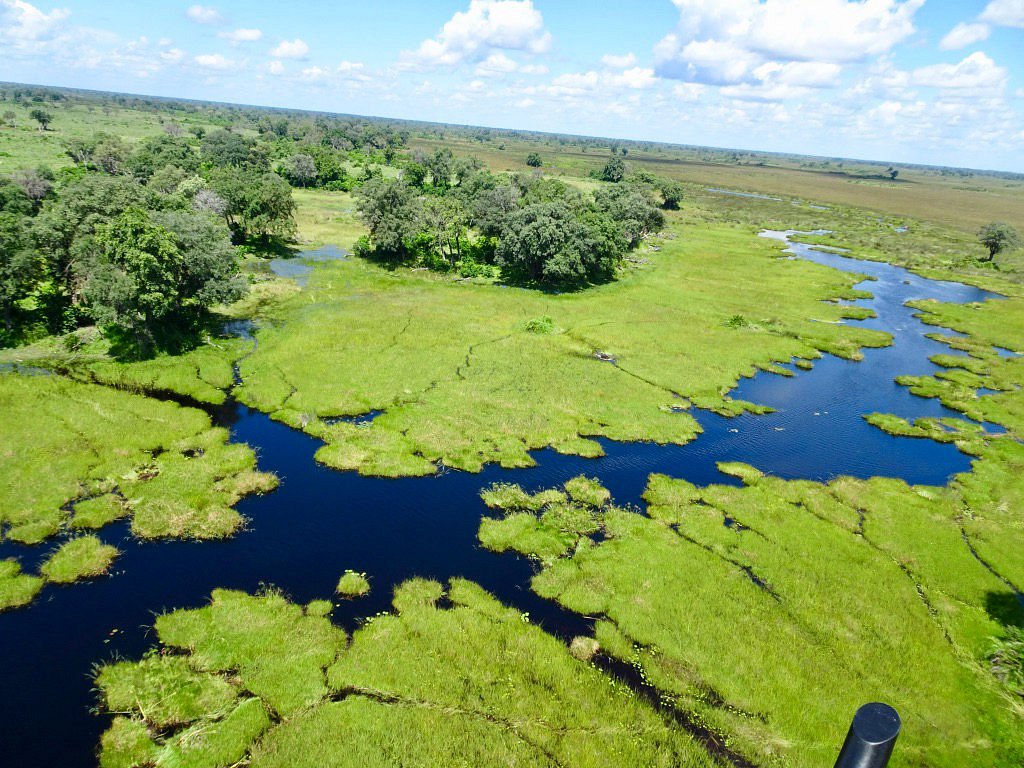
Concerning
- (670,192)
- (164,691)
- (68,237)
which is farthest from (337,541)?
(670,192)

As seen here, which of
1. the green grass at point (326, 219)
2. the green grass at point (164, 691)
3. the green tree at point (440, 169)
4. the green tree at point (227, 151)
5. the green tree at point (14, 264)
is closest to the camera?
the green grass at point (164, 691)

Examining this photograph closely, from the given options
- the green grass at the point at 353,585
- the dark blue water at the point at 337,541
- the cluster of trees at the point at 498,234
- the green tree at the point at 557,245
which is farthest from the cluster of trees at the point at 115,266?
the green tree at the point at 557,245

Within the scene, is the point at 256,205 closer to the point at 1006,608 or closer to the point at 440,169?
the point at 440,169

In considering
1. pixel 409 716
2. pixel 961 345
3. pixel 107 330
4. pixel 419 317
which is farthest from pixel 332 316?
pixel 961 345

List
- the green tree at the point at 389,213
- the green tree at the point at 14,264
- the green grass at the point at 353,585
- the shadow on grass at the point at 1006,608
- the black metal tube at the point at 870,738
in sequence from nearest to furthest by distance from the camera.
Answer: the black metal tube at the point at 870,738 < the green grass at the point at 353,585 < the shadow on grass at the point at 1006,608 < the green tree at the point at 14,264 < the green tree at the point at 389,213

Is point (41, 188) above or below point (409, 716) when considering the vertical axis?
above

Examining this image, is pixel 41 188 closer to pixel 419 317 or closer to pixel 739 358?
pixel 419 317

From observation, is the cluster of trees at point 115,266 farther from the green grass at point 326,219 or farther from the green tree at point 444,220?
the green tree at point 444,220

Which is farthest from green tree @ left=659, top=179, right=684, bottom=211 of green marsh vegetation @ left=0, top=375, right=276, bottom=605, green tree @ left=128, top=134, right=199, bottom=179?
green marsh vegetation @ left=0, top=375, right=276, bottom=605
